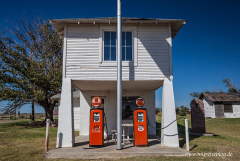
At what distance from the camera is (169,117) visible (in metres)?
8.01

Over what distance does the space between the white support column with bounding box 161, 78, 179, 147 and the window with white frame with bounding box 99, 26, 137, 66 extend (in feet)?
5.87

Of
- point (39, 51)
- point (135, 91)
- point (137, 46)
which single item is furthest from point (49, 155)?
point (39, 51)

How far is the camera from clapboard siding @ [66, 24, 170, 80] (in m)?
8.25

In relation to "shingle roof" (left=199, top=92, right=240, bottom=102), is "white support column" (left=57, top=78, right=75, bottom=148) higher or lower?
lower

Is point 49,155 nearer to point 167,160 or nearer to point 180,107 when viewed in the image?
point 167,160

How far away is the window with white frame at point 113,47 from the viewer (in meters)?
8.37

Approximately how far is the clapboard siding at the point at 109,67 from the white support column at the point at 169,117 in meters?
0.61

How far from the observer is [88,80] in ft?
27.0

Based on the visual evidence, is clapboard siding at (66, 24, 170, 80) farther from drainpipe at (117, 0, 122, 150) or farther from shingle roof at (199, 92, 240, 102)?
shingle roof at (199, 92, 240, 102)

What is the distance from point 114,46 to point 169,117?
3.97 meters

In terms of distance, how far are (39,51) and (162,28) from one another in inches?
Result: 557

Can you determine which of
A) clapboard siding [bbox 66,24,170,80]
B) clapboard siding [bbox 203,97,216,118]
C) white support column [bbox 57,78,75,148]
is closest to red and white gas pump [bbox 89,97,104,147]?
white support column [bbox 57,78,75,148]

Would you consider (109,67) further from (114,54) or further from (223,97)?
(223,97)

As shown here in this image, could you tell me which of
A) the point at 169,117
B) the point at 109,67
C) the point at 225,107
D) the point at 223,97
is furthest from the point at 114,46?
the point at 225,107
